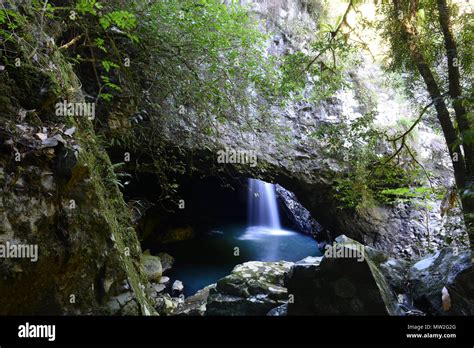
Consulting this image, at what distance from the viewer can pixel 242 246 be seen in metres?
13.3

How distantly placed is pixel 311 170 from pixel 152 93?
4.90 meters

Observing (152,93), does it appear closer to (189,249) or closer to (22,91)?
(22,91)

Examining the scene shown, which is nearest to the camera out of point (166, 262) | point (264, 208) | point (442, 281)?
point (442, 281)

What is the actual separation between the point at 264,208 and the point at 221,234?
2765 mm

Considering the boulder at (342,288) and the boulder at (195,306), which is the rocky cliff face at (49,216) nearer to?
the boulder at (342,288)

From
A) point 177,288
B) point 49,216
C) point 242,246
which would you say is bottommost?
point 177,288

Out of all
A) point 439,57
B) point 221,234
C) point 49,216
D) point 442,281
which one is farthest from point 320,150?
point 49,216

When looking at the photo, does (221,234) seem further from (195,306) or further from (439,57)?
(439,57)

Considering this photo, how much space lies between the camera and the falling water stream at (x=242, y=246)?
10.5m

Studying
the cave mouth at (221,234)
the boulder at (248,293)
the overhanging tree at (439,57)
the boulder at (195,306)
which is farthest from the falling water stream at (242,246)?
the overhanging tree at (439,57)

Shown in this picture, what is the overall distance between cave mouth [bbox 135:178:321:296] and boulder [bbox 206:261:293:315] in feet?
10.7

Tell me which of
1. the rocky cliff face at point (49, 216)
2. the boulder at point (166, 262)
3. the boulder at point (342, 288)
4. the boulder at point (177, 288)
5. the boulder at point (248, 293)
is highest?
the rocky cliff face at point (49, 216)

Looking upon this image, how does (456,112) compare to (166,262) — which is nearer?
(456,112)

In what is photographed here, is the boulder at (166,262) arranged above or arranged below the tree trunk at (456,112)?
below
